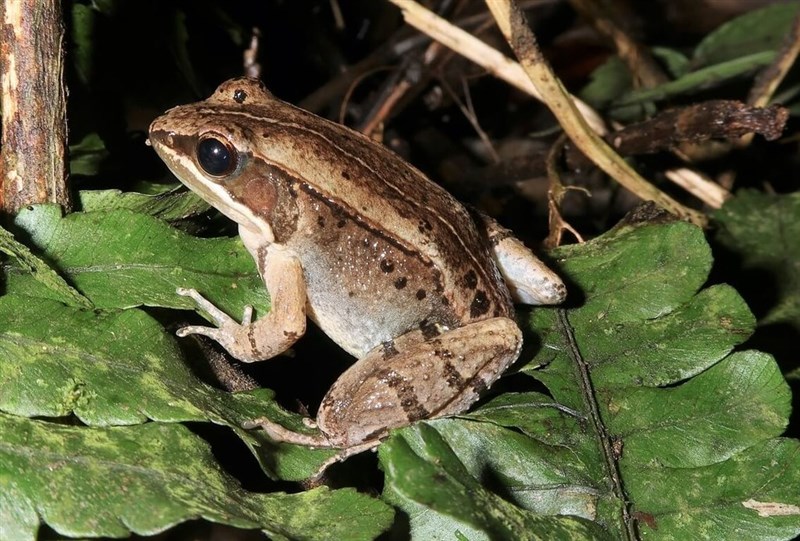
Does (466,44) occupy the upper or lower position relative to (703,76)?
upper

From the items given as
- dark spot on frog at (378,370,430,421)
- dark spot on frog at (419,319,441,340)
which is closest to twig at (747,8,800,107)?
dark spot on frog at (419,319,441,340)

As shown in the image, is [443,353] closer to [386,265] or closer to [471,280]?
[471,280]

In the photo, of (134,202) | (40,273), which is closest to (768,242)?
(134,202)

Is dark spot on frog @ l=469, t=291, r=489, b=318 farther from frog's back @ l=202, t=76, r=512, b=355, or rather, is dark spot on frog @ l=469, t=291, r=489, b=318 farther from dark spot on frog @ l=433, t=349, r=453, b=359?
dark spot on frog @ l=433, t=349, r=453, b=359

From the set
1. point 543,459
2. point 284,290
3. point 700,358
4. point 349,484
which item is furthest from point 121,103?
point 700,358

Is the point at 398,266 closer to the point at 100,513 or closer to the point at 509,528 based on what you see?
the point at 509,528

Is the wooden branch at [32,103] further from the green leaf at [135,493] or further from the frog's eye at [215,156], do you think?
the green leaf at [135,493]
